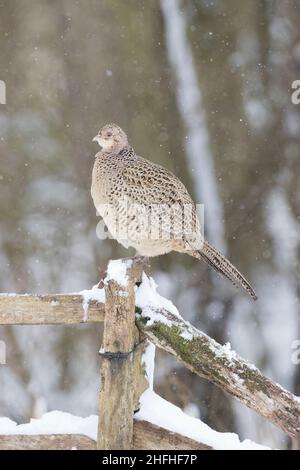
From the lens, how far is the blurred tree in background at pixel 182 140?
219 inches

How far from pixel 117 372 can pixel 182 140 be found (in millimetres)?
3212

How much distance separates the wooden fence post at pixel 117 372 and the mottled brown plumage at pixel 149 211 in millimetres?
821

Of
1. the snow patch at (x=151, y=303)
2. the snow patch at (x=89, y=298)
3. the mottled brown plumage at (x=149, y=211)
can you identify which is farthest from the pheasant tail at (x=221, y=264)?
the snow patch at (x=89, y=298)

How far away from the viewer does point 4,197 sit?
5.92 m

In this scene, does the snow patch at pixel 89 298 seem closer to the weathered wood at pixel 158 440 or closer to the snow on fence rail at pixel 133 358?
the snow on fence rail at pixel 133 358

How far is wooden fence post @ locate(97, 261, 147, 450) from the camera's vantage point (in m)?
2.61

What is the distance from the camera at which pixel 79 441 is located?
8.82 ft

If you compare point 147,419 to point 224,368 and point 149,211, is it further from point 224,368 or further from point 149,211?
point 149,211

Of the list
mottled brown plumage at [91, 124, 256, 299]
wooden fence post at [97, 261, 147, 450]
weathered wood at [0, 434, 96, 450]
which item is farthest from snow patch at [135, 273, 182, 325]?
mottled brown plumage at [91, 124, 256, 299]

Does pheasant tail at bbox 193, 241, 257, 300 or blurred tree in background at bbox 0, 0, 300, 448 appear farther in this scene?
blurred tree in background at bbox 0, 0, 300, 448

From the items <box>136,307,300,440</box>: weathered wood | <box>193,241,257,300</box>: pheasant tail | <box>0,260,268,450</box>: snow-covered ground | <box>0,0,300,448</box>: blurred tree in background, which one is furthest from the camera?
<box>0,0,300,448</box>: blurred tree in background

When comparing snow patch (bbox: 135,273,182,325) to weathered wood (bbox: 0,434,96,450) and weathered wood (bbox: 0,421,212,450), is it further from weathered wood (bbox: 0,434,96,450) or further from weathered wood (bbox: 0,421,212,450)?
weathered wood (bbox: 0,434,96,450)

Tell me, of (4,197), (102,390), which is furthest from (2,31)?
(102,390)

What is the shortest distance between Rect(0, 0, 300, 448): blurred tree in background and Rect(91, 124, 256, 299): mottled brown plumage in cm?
199
